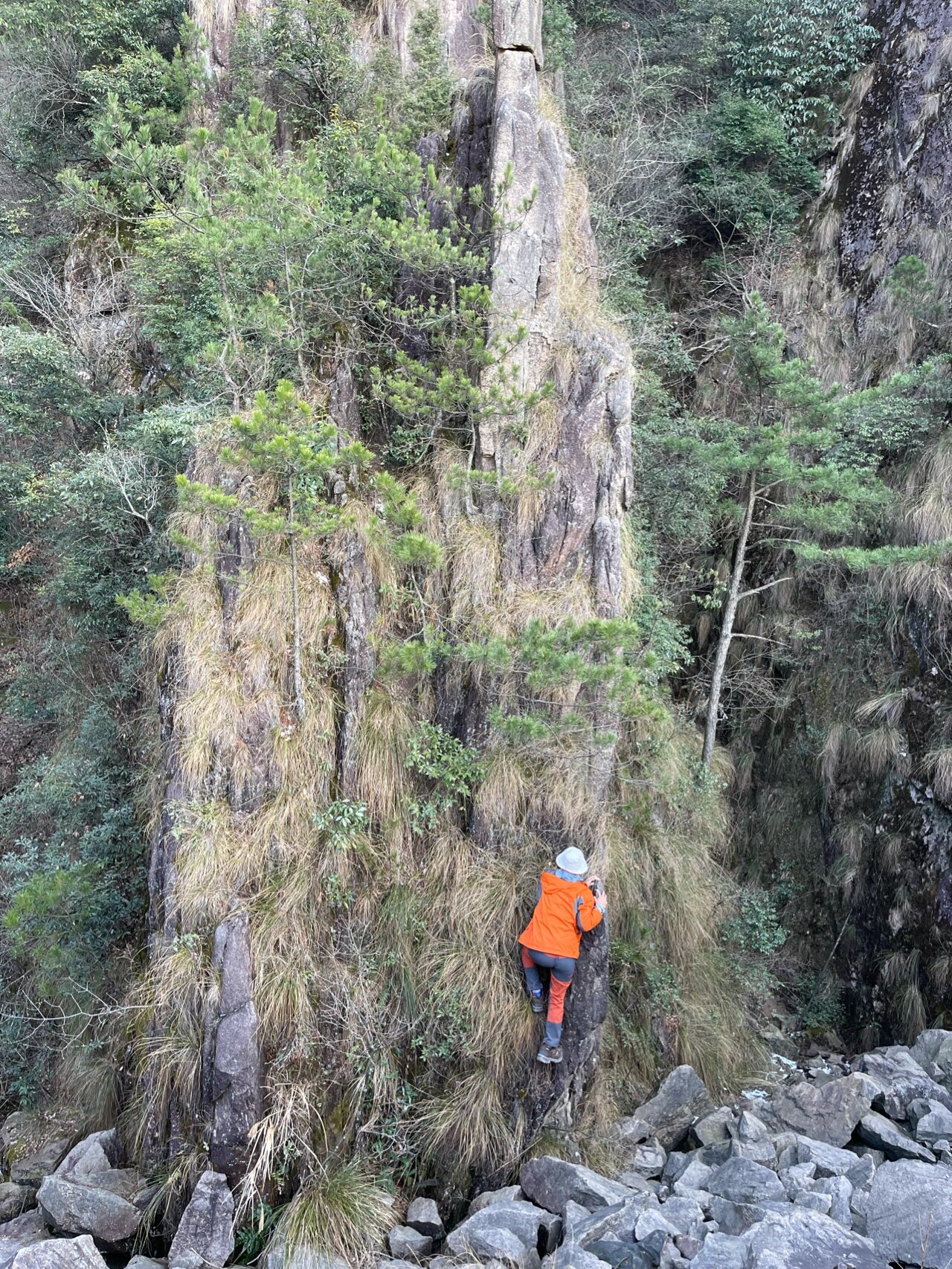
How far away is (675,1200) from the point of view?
5.07 meters

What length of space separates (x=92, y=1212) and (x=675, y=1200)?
381 centimetres

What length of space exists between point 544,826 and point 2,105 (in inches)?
487

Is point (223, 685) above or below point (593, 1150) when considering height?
above

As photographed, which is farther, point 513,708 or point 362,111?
point 362,111

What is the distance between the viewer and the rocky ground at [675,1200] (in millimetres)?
4488

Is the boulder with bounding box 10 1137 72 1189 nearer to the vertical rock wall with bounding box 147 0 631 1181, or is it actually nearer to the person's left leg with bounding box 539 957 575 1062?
the vertical rock wall with bounding box 147 0 631 1181

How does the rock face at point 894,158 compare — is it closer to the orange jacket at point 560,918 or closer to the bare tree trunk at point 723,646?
the bare tree trunk at point 723,646

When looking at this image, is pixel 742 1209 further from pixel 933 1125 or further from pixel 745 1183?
pixel 933 1125

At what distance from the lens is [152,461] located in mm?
8008

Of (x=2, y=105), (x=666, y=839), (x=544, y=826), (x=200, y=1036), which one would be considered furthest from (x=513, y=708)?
(x=2, y=105)

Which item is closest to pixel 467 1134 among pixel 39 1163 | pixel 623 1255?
pixel 623 1255

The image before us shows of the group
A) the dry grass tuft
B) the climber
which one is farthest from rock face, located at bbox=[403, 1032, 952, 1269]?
the climber

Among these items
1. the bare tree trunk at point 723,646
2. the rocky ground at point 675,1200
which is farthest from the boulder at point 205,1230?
the bare tree trunk at point 723,646

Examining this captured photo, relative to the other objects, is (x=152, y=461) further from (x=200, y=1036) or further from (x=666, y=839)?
(x=666, y=839)
